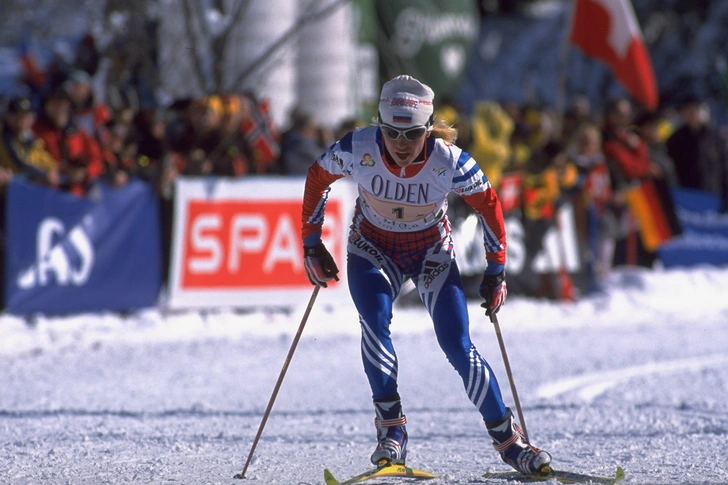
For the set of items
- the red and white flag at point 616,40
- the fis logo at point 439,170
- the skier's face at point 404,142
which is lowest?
the fis logo at point 439,170

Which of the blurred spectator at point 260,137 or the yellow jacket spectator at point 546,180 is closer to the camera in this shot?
the blurred spectator at point 260,137

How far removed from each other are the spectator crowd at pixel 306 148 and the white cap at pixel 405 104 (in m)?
5.50

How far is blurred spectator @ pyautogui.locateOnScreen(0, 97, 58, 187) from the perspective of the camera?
9281 mm

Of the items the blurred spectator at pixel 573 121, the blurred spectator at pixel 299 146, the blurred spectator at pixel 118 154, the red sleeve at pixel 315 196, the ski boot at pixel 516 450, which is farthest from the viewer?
the blurred spectator at pixel 573 121

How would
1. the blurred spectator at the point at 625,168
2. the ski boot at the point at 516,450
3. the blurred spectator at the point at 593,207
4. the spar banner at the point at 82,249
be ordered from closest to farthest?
the ski boot at the point at 516,450 → the spar banner at the point at 82,249 → the blurred spectator at the point at 593,207 → the blurred spectator at the point at 625,168

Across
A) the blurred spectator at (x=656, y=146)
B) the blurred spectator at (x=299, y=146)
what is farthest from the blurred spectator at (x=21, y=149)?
the blurred spectator at (x=656, y=146)

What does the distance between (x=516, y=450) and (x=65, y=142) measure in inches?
243

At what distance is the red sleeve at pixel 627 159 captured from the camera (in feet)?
41.6

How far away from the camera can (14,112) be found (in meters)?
9.30

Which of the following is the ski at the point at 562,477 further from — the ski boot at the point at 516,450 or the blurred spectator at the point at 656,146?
the blurred spectator at the point at 656,146

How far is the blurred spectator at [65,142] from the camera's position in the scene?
31.0 ft

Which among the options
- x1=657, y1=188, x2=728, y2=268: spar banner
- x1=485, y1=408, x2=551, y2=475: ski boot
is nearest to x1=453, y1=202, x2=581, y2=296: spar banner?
x1=657, y1=188, x2=728, y2=268: spar banner

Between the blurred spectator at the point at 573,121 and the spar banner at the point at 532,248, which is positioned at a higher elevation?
the blurred spectator at the point at 573,121

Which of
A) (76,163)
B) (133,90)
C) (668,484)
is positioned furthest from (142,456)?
(133,90)
